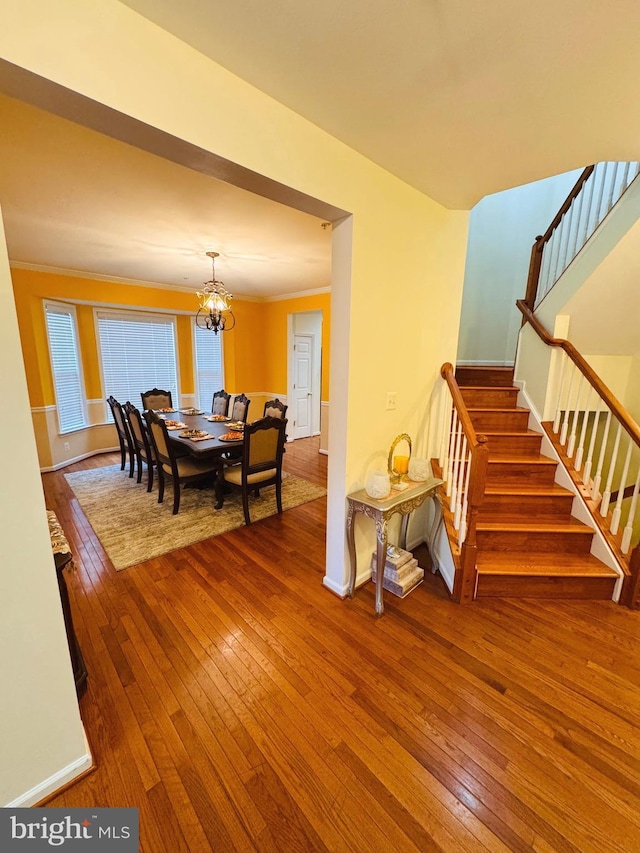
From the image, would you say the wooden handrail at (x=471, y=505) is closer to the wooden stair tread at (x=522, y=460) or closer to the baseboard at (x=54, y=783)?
the wooden stair tread at (x=522, y=460)

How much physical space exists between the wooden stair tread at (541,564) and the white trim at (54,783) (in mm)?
2257

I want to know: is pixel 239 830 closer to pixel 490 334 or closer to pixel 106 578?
pixel 106 578

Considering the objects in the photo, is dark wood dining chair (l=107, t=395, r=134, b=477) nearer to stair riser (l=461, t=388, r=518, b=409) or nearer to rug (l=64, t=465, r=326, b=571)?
rug (l=64, t=465, r=326, b=571)

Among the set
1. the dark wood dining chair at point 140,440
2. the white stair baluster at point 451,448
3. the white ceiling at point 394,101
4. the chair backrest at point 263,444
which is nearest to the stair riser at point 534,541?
the white stair baluster at point 451,448

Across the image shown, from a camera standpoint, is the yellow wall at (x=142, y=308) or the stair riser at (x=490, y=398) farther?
the yellow wall at (x=142, y=308)

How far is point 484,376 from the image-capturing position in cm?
375

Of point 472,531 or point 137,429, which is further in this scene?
point 137,429

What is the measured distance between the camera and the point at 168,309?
5715mm

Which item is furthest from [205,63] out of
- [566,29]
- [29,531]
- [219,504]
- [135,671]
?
[219,504]

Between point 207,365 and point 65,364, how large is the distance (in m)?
2.18

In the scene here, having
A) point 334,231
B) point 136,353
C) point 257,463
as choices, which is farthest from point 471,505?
point 136,353

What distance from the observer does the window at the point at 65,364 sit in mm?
4797

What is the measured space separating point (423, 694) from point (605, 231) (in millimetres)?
3374

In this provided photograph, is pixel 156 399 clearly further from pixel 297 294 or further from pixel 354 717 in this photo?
pixel 354 717
